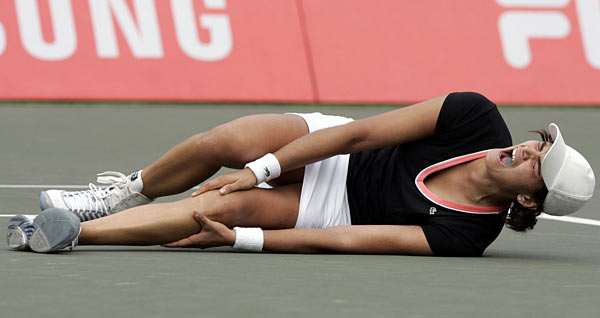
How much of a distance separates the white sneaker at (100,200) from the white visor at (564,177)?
6.63 ft

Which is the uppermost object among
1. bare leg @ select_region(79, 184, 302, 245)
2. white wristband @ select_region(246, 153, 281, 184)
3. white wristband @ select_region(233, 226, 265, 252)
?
white wristband @ select_region(246, 153, 281, 184)

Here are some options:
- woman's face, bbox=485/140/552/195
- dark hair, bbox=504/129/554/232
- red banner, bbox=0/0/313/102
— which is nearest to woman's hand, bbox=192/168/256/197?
woman's face, bbox=485/140/552/195

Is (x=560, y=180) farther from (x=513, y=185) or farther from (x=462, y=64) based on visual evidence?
(x=462, y=64)

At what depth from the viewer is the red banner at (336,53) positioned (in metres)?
14.8

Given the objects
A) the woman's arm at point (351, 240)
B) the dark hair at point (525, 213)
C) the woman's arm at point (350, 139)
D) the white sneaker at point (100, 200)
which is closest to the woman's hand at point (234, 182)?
the woman's arm at point (350, 139)

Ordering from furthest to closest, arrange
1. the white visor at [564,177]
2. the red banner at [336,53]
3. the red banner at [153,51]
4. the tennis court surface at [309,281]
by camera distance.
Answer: the red banner at [336,53] → the red banner at [153,51] → the white visor at [564,177] → the tennis court surface at [309,281]

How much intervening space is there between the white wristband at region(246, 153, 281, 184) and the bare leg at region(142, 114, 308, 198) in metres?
0.16

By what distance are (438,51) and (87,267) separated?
10623 millimetres

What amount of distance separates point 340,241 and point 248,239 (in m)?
0.42

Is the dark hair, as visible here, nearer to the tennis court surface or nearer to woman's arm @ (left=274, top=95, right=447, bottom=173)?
the tennis court surface

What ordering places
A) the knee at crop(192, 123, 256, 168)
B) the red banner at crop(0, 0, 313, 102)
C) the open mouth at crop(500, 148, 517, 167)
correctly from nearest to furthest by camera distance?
the open mouth at crop(500, 148, 517, 167) → the knee at crop(192, 123, 256, 168) → the red banner at crop(0, 0, 313, 102)

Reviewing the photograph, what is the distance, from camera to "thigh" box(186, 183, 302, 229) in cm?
573

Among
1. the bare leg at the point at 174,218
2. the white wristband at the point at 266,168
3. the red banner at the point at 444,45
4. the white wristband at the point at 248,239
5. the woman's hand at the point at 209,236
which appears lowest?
the red banner at the point at 444,45

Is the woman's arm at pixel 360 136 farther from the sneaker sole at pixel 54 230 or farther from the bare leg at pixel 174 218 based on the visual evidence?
the sneaker sole at pixel 54 230
